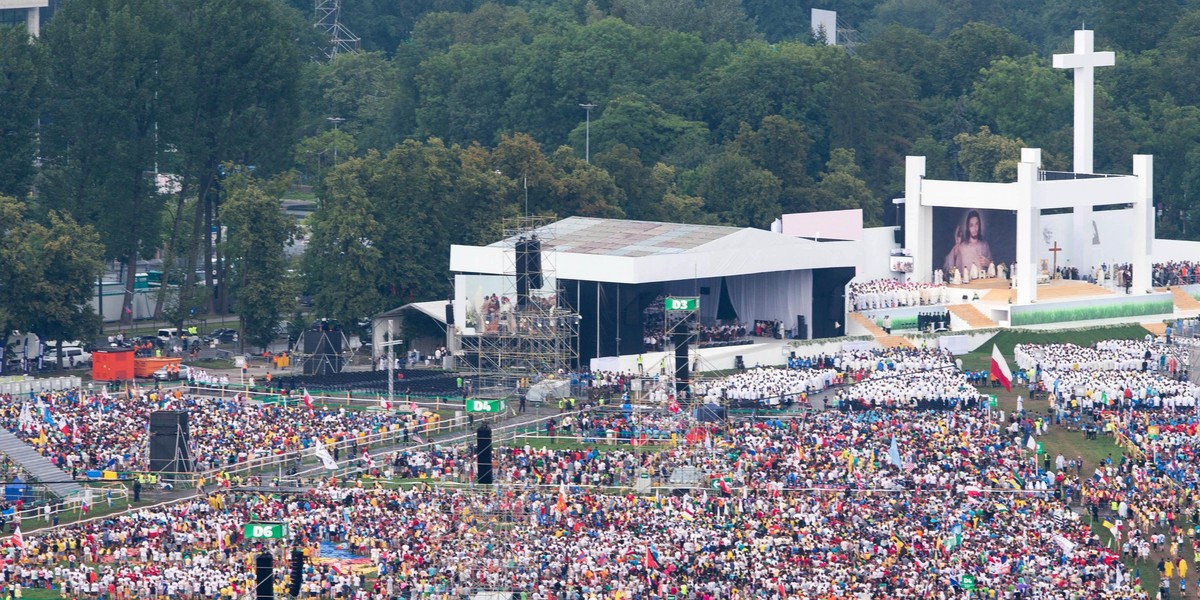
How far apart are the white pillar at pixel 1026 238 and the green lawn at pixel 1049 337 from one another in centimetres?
Result: 243

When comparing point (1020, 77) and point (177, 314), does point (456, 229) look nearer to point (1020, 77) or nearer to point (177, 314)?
point (177, 314)

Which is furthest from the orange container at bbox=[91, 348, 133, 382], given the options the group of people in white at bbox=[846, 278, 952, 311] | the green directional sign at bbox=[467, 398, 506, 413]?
the group of people in white at bbox=[846, 278, 952, 311]

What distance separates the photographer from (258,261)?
10994 centimetres

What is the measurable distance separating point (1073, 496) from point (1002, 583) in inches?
439

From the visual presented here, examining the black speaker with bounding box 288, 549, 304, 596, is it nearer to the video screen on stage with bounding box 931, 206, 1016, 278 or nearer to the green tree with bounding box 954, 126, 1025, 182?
the video screen on stage with bounding box 931, 206, 1016, 278

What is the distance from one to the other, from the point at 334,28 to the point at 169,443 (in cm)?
10190

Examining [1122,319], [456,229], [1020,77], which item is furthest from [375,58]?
[1122,319]

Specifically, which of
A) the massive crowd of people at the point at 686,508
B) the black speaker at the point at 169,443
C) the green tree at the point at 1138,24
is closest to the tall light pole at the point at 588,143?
the green tree at the point at 1138,24

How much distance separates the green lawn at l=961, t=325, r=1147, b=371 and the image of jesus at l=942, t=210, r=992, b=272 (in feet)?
24.1

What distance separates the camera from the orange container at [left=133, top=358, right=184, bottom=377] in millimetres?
103500

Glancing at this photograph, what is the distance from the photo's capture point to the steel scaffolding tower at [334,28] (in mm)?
180750

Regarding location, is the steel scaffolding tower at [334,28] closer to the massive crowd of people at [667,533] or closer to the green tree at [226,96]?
the green tree at [226,96]

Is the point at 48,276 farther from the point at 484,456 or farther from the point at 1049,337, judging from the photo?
the point at 1049,337

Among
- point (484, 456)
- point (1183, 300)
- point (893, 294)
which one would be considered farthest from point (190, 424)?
point (1183, 300)
